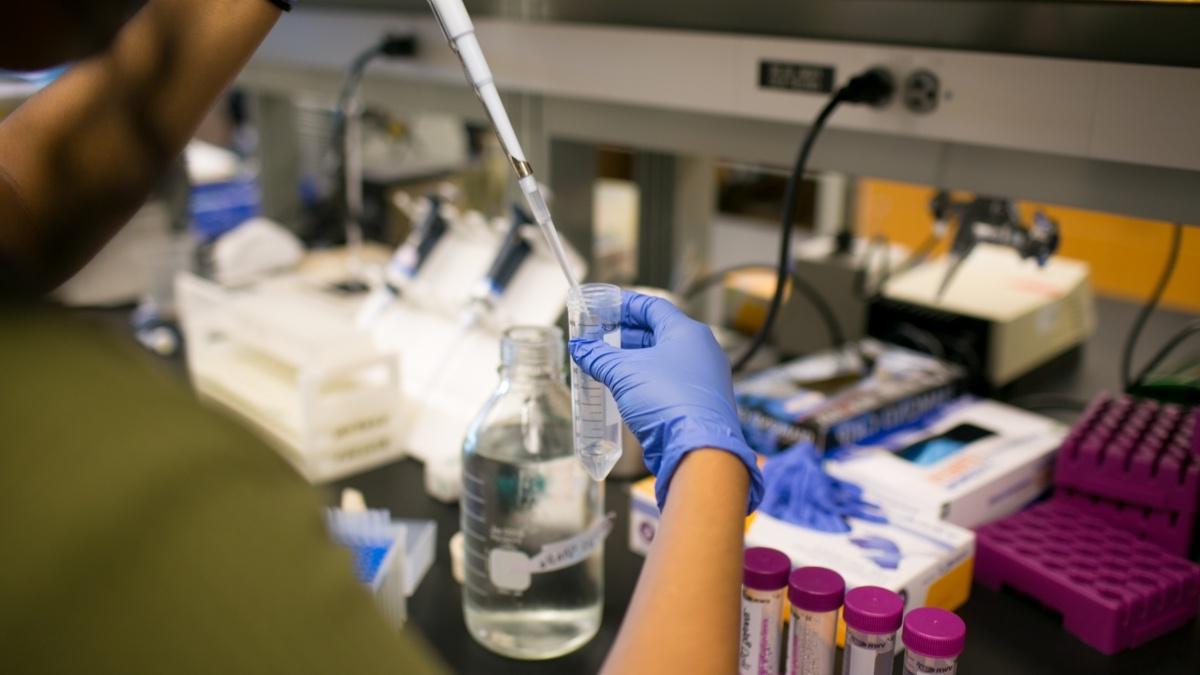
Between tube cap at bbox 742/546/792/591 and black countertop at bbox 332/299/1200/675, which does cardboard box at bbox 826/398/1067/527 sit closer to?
black countertop at bbox 332/299/1200/675

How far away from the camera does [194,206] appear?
8.00 feet

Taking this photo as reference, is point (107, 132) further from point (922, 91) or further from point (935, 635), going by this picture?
point (922, 91)

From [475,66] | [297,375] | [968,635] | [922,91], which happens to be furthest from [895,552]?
[297,375]

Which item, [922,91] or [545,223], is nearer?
[545,223]

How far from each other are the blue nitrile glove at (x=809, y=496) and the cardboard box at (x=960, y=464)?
0.14 feet

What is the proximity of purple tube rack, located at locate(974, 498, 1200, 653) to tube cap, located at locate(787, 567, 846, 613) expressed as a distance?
0.30 metres

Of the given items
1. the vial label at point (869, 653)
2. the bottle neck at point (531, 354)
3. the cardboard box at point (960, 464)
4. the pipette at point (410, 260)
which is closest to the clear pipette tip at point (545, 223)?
the bottle neck at point (531, 354)

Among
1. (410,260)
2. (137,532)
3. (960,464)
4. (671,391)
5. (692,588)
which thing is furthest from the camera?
(410,260)

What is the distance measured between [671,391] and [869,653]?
0.91 feet

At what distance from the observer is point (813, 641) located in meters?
0.81

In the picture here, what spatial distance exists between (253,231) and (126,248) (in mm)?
249

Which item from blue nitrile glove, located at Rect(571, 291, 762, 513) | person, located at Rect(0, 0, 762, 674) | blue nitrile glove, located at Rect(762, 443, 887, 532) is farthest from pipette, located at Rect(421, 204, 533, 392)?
person, located at Rect(0, 0, 762, 674)

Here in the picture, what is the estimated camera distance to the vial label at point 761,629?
831mm

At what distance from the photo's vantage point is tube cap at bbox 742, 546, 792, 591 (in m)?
0.82
